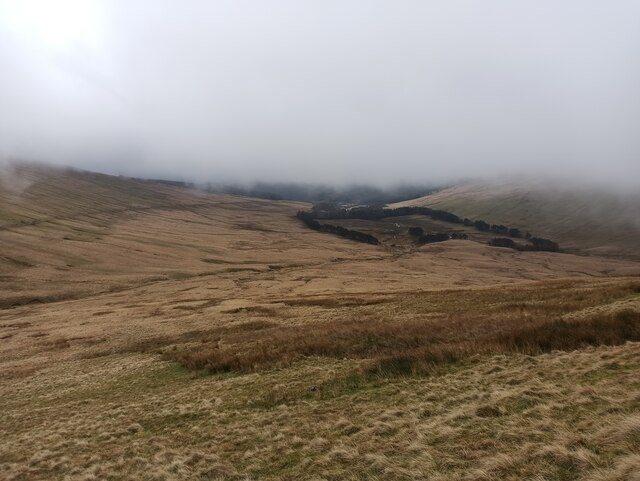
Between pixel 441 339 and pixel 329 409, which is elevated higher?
pixel 441 339

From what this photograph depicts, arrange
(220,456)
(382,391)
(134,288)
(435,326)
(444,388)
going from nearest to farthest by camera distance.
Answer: (220,456) → (444,388) → (382,391) → (435,326) → (134,288)

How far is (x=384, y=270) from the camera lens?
497 feet

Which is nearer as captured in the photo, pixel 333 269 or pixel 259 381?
pixel 259 381

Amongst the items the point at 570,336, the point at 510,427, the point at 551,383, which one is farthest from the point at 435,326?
the point at 510,427

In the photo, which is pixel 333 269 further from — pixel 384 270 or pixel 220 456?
pixel 220 456

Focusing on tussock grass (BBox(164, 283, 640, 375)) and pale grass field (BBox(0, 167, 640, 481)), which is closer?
pale grass field (BBox(0, 167, 640, 481))

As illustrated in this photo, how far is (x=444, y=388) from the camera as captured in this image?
1786 cm

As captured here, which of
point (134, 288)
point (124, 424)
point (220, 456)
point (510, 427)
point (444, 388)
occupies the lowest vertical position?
point (134, 288)

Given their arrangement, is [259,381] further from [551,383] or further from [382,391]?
[551,383]

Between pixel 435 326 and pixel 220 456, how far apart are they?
62.7 feet

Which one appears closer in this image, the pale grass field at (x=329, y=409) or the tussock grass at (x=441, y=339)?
the pale grass field at (x=329, y=409)

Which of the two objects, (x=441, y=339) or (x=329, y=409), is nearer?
(x=329, y=409)

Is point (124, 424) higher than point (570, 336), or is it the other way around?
point (570, 336)

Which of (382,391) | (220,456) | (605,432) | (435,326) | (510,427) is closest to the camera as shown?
(605,432)
